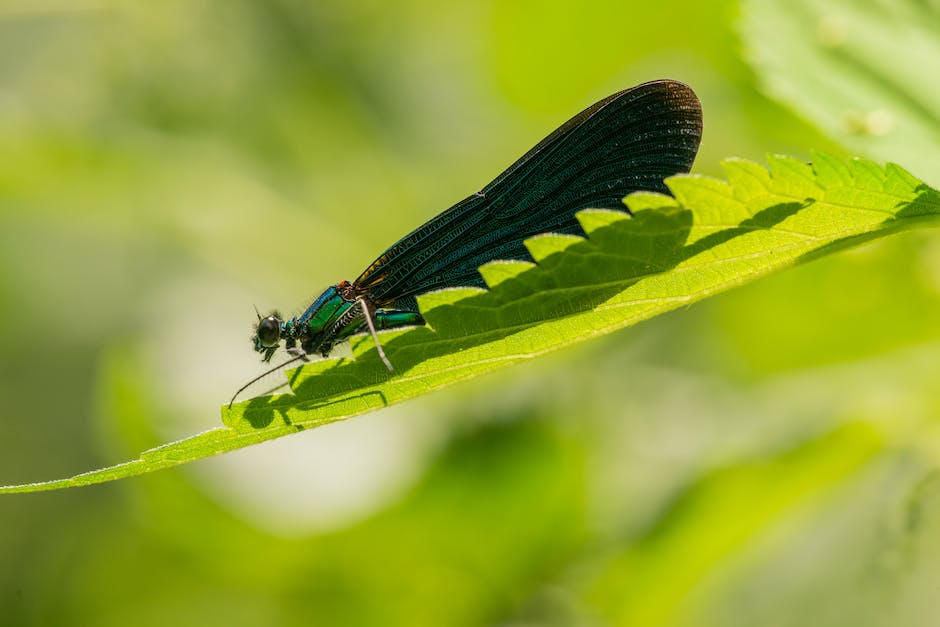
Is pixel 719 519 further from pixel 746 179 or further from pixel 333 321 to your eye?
pixel 746 179

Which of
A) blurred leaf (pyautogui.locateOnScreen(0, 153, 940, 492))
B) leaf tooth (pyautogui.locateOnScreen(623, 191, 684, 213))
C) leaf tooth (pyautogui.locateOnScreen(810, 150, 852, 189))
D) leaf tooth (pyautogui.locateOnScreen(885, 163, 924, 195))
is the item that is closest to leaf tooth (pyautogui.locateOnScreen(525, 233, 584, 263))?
blurred leaf (pyautogui.locateOnScreen(0, 153, 940, 492))

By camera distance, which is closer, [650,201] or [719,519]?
[650,201]

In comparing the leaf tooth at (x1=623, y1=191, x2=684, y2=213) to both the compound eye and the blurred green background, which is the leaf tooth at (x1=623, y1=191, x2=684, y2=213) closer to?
the blurred green background

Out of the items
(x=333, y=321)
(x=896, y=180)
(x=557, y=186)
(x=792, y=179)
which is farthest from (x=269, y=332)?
(x=896, y=180)

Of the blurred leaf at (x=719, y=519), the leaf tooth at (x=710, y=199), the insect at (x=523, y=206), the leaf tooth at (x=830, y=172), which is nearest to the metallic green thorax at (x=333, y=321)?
the insect at (x=523, y=206)

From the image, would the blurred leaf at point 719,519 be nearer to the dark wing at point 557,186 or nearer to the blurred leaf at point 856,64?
the dark wing at point 557,186
